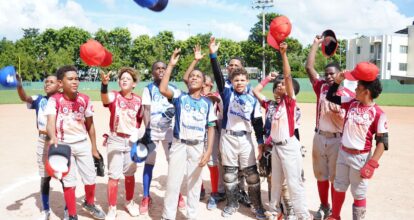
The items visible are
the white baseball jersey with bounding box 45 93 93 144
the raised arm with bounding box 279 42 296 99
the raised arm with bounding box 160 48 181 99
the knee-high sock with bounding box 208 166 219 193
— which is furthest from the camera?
the knee-high sock with bounding box 208 166 219 193

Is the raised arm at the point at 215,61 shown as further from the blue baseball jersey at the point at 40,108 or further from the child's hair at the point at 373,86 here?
the blue baseball jersey at the point at 40,108

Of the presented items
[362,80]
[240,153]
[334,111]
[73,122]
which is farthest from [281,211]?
[73,122]

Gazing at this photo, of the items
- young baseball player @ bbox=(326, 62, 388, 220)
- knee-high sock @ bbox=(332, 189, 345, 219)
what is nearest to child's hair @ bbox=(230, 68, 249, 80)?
young baseball player @ bbox=(326, 62, 388, 220)

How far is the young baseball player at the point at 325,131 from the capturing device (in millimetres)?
4980

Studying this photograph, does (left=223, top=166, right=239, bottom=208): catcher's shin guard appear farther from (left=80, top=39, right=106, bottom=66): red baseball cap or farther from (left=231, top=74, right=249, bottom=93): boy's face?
(left=80, top=39, right=106, bottom=66): red baseball cap

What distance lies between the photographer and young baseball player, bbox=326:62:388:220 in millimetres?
4160

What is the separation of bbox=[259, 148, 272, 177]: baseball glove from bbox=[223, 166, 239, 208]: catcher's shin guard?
0.40 metres

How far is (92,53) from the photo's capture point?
4742mm

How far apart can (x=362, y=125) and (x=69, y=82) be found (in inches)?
154

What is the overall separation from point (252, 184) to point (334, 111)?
5.34 feet

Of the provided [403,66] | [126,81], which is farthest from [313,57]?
[403,66]

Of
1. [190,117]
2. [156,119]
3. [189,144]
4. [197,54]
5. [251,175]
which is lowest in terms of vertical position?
[251,175]

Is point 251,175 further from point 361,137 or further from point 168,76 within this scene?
point 168,76

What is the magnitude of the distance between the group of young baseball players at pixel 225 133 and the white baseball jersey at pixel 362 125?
0.5 inches
